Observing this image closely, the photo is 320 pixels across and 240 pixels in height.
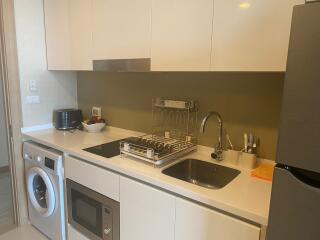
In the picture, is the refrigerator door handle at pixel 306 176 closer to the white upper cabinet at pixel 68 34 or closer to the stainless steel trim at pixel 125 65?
Result: the stainless steel trim at pixel 125 65

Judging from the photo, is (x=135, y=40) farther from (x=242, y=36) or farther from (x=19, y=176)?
(x=19, y=176)

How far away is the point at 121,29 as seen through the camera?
1.66 m

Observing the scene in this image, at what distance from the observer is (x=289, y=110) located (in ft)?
2.34

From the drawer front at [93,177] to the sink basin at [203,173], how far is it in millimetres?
362

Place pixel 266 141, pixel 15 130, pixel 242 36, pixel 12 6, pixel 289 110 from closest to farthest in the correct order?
1. pixel 289 110
2. pixel 242 36
3. pixel 266 141
4. pixel 12 6
5. pixel 15 130

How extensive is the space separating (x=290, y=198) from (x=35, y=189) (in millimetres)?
2130

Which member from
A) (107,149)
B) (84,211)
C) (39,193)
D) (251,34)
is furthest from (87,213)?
(251,34)

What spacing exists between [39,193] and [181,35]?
1842mm

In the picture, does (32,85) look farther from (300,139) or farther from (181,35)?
(300,139)

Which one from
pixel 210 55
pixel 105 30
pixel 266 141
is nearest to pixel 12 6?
pixel 105 30

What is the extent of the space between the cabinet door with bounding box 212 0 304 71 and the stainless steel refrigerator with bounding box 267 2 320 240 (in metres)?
0.42

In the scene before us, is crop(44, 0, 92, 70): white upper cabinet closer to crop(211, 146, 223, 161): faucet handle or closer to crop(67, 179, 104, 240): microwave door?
crop(67, 179, 104, 240): microwave door

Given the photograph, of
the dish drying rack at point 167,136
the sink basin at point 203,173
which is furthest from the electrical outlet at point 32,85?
the sink basin at point 203,173

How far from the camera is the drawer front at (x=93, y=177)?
154 centimetres
